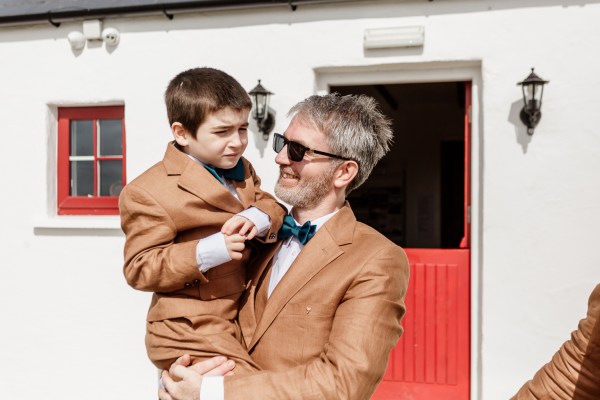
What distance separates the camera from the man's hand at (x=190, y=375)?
176 cm

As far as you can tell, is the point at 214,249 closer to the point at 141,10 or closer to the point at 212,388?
the point at 212,388

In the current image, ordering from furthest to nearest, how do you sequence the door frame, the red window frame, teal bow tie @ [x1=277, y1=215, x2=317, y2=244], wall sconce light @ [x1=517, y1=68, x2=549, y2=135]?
the red window frame < the door frame < wall sconce light @ [x1=517, y1=68, x2=549, y2=135] < teal bow tie @ [x1=277, y1=215, x2=317, y2=244]

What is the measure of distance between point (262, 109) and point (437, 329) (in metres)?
2.15

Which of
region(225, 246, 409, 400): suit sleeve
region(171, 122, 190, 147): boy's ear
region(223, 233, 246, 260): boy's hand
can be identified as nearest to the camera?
region(225, 246, 409, 400): suit sleeve

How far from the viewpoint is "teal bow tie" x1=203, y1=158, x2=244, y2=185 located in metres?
2.14

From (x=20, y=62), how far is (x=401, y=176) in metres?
5.44

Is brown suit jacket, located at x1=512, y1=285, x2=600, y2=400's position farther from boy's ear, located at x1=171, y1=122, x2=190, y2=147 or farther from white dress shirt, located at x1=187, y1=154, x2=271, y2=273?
boy's ear, located at x1=171, y1=122, x2=190, y2=147

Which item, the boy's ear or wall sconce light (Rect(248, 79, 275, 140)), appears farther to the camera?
wall sconce light (Rect(248, 79, 275, 140))

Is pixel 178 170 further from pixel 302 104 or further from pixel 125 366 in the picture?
pixel 125 366

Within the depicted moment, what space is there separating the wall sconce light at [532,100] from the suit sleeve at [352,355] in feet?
8.63

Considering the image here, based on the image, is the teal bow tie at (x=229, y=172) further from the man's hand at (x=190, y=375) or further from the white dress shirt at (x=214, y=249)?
the man's hand at (x=190, y=375)

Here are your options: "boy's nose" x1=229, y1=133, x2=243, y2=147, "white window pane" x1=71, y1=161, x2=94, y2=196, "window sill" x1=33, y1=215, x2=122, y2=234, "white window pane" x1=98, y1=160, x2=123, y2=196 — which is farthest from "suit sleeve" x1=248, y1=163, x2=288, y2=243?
"white window pane" x1=71, y1=161, x2=94, y2=196

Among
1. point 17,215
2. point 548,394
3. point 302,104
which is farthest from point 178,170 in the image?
point 17,215

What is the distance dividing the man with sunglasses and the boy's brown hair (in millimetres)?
227
